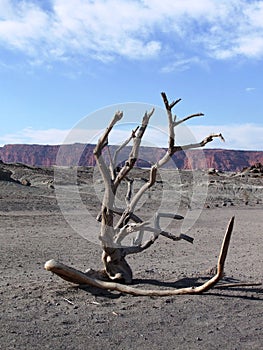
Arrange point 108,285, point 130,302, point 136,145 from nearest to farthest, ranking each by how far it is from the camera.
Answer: point 130,302
point 108,285
point 136,145

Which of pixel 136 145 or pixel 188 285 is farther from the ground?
pixel 136 145

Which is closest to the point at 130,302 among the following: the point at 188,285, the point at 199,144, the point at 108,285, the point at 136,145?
the point at 108,285

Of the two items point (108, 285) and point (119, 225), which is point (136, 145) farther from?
point (108, 285)

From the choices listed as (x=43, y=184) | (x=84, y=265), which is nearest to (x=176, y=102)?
(x=84, y=265)

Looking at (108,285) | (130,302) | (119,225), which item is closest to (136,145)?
(119,225)

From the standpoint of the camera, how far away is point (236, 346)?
16.6ft

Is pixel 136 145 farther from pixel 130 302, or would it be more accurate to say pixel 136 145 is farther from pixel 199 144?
pixel 130 302

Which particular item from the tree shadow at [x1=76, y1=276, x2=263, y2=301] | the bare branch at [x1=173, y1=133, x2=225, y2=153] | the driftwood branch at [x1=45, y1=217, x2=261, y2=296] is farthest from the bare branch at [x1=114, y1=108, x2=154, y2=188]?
the tree shadow at [x1=76, y1=276, x2=263, y2=301]

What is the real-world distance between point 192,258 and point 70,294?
457 cm

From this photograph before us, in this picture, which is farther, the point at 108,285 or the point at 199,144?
the point at 199,144

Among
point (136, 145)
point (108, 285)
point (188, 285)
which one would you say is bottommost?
point (188, 285)

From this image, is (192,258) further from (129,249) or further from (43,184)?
(43,184)

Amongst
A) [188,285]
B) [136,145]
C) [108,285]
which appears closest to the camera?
[108,285]

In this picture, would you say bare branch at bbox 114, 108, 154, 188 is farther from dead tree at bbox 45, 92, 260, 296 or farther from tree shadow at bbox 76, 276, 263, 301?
tree shadow at bbox 76, 276, 263, 301
